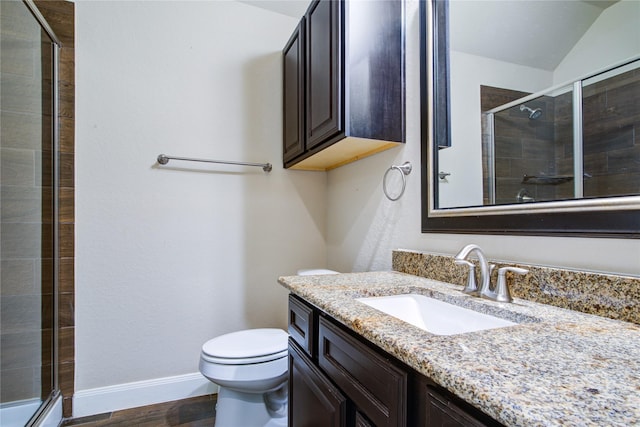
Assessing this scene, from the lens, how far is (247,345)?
150 centimetres

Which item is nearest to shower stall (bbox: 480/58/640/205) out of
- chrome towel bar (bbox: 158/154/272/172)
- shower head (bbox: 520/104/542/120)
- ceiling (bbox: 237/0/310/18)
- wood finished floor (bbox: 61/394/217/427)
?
shower head (bbox: 520/104/542/120)

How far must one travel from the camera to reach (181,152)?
1870 millimetres

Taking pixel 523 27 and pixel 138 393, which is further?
pixel 138 393

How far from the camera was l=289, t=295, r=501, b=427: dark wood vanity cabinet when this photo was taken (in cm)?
51

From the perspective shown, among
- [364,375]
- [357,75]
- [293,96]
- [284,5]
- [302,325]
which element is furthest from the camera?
[284,5]

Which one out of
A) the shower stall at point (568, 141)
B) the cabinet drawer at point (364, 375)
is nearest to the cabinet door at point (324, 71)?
the shower stall at point (568, 141)

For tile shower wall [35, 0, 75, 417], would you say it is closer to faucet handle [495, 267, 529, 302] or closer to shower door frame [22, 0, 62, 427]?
shower door frame [22, 0, 62, 427]

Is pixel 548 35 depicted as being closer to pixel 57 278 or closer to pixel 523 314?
pixel 523 314

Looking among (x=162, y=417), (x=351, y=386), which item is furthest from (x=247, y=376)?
(x=351, y=386)

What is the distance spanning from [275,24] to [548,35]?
166 centimetres

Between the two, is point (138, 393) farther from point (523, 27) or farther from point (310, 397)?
point (523, 27)

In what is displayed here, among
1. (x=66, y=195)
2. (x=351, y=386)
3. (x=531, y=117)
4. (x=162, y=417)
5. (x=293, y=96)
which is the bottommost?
(x=162, y=417)

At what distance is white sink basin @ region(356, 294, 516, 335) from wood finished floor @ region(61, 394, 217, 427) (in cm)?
125

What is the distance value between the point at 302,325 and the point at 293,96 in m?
1.34
